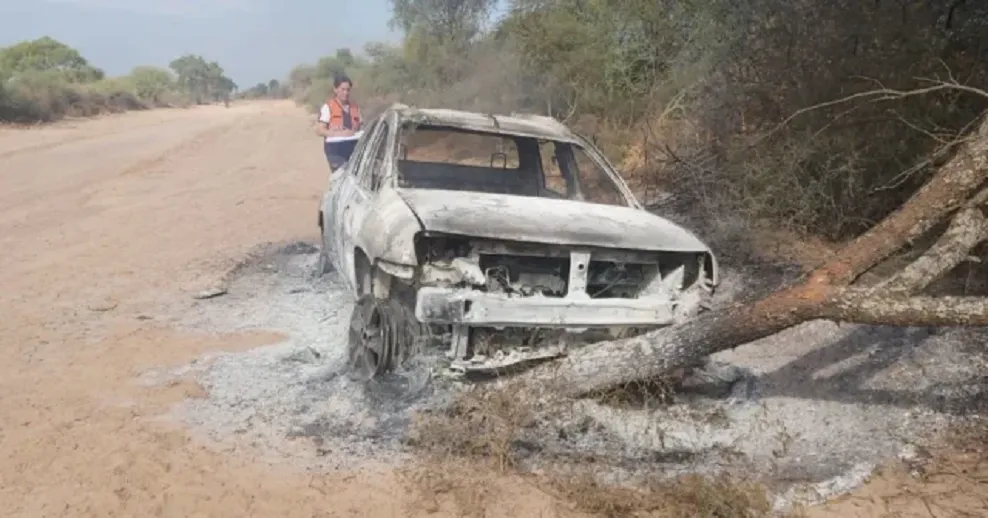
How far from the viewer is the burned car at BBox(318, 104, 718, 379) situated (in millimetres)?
4719

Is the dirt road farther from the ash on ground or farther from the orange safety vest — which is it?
the orange safety vest

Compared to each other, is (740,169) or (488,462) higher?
(740,169)

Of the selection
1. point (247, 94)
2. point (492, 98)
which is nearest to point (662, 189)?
point (492, 98)

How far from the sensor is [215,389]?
5172 millimetres

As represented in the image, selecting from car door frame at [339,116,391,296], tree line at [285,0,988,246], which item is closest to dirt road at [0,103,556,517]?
car door frame at [339,116,391,296]

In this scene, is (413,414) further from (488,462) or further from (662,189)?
(662,189)

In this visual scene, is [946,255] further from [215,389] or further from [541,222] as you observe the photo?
[215,389]

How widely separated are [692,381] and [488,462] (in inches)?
68.2

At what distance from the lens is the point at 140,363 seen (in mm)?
5559

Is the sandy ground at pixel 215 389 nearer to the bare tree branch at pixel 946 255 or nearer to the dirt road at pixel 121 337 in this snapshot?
the dirt road at pixel 121 337

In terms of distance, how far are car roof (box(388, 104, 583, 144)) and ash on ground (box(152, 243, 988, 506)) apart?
1.65 meters

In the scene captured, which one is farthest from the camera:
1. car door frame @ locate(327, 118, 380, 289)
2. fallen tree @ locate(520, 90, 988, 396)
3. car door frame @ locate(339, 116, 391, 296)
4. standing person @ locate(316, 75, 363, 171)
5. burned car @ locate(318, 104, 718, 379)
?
standing person @ locate(316, 75, 363, 171)

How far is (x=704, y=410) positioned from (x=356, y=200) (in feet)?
8.71

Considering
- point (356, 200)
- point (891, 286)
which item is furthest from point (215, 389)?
point (891, 286)
